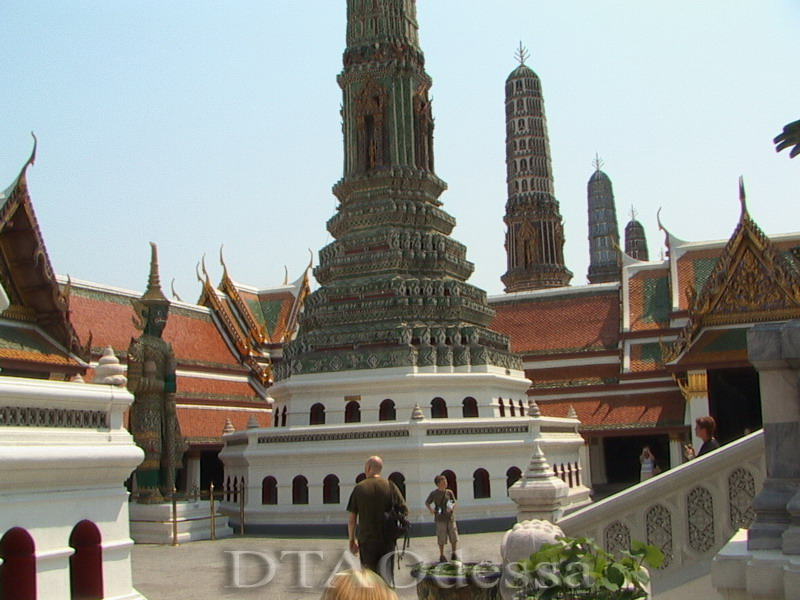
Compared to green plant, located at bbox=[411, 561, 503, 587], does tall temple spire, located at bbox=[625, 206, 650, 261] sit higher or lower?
higher

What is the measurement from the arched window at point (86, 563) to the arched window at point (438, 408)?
13907 mm

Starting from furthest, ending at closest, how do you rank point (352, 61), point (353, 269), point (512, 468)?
point (352, 61) → point (353, 269) → point (512, 468)

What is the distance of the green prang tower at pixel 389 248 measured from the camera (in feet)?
74.9

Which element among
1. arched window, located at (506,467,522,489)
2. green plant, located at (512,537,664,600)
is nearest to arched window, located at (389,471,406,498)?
arched window, located at (506,467,522,489)

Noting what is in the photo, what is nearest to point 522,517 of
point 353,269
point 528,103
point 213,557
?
point 213,557

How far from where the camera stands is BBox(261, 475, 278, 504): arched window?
69.5 feet

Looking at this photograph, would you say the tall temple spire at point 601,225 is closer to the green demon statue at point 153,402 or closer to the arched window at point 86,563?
the green demon statue at point 153,402

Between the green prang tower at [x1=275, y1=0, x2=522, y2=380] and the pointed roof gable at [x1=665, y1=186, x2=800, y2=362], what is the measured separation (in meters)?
4.90

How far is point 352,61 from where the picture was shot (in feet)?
85.7

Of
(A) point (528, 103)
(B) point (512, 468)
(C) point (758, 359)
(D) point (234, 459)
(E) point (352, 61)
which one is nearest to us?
(C) point (758, 359)

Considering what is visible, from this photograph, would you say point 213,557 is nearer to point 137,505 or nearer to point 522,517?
point 137,505

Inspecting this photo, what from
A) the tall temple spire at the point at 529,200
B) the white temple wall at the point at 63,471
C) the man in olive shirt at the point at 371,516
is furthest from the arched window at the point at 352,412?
the tall temple spire at the point at 529,200

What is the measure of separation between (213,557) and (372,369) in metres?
7.46

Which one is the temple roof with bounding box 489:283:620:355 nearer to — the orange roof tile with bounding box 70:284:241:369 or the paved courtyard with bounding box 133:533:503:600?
the orange roof tile with bounding box 70:284:241:369
